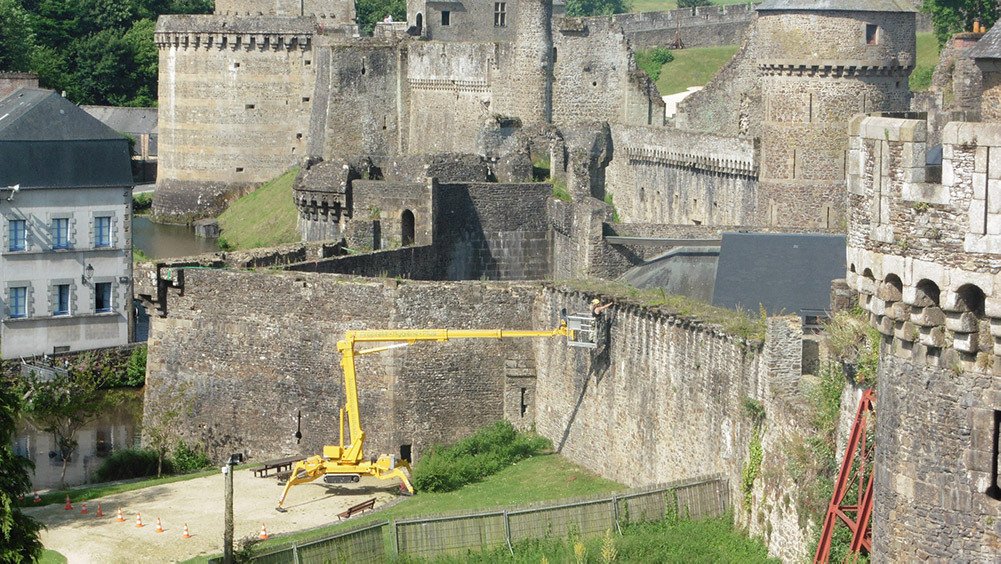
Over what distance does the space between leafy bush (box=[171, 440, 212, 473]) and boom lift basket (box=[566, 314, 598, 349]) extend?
24.4ft

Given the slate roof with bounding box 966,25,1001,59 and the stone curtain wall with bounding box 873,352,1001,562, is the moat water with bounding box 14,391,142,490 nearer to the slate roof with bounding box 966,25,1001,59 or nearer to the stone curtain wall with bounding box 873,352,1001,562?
the slate roof with bounding box 966,25,1001,59

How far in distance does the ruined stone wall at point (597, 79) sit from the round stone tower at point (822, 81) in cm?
1233

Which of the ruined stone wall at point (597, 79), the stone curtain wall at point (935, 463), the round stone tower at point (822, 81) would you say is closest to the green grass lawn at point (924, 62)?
the ruined stone wall at point (597, 79)

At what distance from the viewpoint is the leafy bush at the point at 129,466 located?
100.0 ft

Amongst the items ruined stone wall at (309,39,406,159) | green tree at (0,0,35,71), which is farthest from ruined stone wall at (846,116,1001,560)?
green tree at (0,0,35,71)

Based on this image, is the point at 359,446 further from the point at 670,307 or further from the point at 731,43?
the point at 731,43

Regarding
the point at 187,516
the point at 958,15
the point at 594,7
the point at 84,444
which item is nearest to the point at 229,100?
the point at 958,15

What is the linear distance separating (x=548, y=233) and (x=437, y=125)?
56.4 feet

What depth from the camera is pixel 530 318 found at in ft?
95.6

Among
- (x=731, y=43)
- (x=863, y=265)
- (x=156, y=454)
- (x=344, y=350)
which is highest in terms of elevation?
(x=731, y=43)

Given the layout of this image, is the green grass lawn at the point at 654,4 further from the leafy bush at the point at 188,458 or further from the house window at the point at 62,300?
the leafy bush at the point at 188,458

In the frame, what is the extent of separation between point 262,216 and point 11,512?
3904 cm

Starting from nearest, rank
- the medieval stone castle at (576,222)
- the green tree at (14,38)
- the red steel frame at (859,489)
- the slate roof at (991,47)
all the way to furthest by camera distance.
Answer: the medieval stone castle at (576,222) → the slate roof at (991,47) → the red steel frame at (859,489) → the green tree at (14,38)

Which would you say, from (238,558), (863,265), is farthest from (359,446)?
(863,265)
